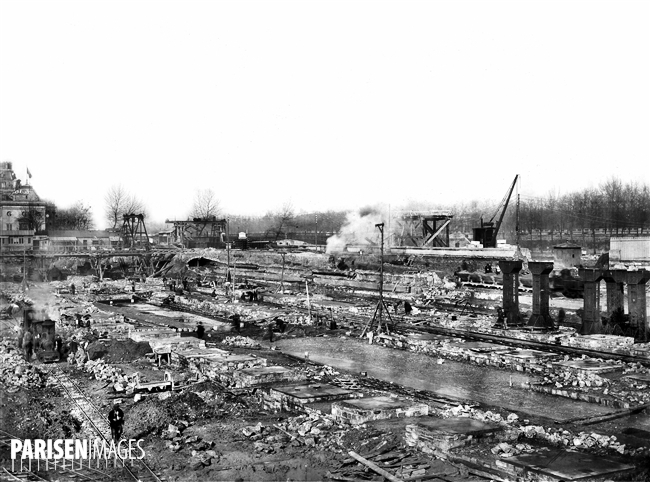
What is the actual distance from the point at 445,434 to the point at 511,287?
16.9m

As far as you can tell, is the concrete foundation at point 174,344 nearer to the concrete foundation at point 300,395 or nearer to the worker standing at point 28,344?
the worker standing at point 28,344

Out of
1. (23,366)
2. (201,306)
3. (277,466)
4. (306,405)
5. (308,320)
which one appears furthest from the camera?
(201,306)

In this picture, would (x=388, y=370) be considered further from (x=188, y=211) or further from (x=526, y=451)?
(x=188, y=211)

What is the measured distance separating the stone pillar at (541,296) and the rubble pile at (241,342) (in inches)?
400

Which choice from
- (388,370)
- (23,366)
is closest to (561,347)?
(388,370)

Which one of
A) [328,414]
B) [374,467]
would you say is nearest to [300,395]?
[328,414]

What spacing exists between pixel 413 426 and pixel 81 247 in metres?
61.5

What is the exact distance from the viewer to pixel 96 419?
15242 millimetres

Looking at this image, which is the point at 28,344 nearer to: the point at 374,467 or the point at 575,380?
the point at 374,467

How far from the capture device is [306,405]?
15602mm

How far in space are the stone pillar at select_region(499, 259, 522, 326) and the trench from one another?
20.6 feet

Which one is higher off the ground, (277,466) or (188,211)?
(188,211)

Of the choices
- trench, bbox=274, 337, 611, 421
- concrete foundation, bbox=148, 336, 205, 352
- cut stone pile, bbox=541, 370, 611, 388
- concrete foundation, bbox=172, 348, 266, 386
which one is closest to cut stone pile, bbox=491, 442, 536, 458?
trench, bbox=274, 337, 611, 421

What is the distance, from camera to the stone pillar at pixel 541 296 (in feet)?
90.0
